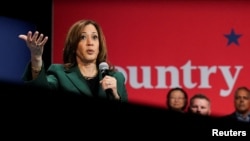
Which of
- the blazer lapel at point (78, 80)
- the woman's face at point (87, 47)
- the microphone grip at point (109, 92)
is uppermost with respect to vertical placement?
the woman's face at point (87, 47)

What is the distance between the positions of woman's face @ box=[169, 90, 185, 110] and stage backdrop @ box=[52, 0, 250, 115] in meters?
0.06

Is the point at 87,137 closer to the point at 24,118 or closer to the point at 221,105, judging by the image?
the point at 24,118

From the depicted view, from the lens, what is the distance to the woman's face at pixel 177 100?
2260mm

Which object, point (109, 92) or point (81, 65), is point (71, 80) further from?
point (109, 92)

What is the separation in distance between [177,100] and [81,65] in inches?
20.4

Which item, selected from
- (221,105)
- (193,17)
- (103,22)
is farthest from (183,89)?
(103,22)

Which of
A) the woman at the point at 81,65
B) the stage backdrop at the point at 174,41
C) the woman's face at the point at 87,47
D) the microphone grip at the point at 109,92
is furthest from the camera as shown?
the stage backdrop at the point at 174,41

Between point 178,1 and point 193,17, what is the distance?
12cm

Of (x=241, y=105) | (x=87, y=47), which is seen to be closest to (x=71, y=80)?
(x=87, y=47)

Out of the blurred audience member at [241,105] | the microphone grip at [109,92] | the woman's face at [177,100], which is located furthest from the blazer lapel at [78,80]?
the blurred audience member at [241,105]

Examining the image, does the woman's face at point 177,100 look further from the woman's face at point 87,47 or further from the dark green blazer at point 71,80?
the woman's face at point 87,47

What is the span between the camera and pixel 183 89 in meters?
2.41

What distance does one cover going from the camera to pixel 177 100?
2316mm

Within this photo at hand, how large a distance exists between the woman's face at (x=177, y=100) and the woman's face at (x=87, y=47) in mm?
453
